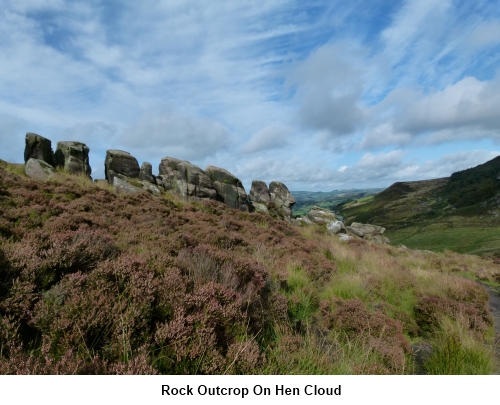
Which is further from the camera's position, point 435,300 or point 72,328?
point 435,300

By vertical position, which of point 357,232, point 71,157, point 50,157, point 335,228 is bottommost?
point 357,232

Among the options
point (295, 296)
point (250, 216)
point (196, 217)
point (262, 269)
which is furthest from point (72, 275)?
point (250, 216)

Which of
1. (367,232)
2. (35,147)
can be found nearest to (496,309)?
(35,147)

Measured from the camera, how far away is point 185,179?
2561 centimetres

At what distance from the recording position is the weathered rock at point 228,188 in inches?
1051

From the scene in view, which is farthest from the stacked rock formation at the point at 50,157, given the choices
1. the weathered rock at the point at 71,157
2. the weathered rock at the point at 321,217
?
the weathered rock at the point at 321,217

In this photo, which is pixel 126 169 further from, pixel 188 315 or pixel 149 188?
pixel 188 315

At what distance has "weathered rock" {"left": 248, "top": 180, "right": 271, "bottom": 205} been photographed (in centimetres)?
3383

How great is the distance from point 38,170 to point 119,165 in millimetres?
6545

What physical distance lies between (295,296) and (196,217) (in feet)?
29.1

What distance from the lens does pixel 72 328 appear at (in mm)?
2990

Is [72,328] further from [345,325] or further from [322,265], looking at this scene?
[322,265]

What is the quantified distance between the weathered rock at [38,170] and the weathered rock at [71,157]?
2.42 m

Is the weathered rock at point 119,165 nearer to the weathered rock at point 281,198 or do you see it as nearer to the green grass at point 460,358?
the weathered rock at point 281,198
